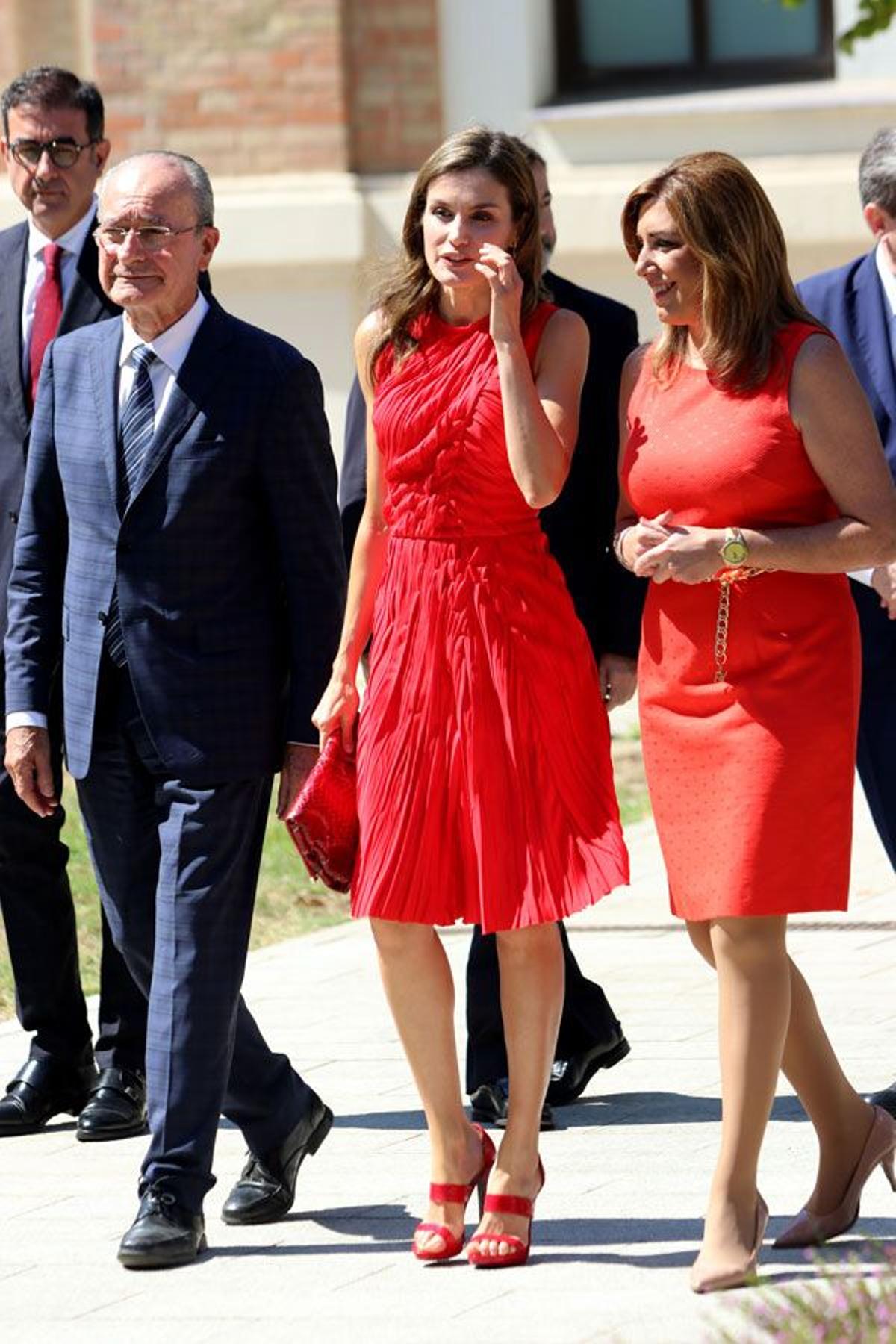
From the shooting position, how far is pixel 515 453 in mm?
5070

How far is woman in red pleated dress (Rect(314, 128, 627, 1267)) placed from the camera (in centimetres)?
510

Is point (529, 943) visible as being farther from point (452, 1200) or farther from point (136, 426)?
point (136, 426)

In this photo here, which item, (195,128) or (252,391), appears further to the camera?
(195,128)

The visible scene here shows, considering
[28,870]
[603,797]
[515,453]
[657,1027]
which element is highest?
[515,453]

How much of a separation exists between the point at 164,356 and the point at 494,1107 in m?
1.89

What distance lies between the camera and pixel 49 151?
21.4ft

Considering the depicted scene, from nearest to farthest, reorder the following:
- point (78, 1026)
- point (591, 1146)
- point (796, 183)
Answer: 1. point (591, 1146)
2. point (78, 1026)
3. point (796, 183)

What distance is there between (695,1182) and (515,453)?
160 centimetres

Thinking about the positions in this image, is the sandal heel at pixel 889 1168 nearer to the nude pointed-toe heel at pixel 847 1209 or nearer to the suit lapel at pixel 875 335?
the nude pointed-toe heel at pixel 847 1209

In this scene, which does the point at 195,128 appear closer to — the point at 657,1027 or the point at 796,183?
the point at 796,183

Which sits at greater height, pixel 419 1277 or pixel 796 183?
pixel 796 183

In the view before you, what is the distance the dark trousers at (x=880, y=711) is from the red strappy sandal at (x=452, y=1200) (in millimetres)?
1366

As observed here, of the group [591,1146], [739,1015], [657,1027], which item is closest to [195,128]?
[657,1027]

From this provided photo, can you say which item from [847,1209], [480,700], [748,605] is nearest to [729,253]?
[748,605]
